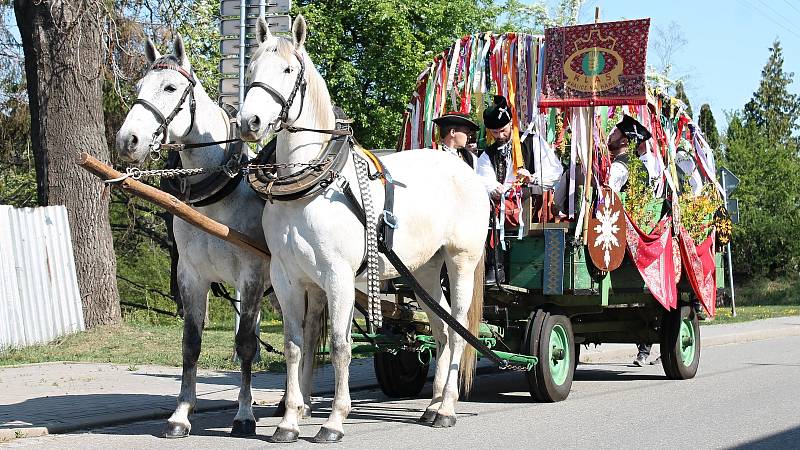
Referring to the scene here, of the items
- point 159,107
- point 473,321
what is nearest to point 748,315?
point 473,321

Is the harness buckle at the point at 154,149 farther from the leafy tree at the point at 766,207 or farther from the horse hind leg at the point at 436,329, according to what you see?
the leafy tree at the point at 766,207

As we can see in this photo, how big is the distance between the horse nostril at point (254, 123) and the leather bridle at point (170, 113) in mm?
856

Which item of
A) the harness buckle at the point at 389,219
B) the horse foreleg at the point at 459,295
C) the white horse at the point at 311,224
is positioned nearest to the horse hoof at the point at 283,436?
the white horse at the point at 311,224

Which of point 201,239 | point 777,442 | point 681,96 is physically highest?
point 681,96

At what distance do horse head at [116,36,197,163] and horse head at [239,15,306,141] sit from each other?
663mm

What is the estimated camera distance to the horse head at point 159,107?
6781mm

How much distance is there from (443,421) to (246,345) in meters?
1.58

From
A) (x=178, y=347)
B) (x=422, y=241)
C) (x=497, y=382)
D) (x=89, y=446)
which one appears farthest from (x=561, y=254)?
(x=178, y=347)

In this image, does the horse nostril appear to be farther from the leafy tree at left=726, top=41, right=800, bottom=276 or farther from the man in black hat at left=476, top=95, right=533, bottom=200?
the leafy tree at left=726, top=41, right=800, bottom=276

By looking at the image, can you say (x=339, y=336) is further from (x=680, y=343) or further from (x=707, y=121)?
(x=707, y=121)

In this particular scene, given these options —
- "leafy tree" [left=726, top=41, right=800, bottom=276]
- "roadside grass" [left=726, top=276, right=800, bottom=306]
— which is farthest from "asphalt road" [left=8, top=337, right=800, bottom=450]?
"leafy tree" [left=726, top=41, right=800, bottom=276]

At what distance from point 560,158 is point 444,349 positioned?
9.44 feet

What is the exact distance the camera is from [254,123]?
6.45 metres

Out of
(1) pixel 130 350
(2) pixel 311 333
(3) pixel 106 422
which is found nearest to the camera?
(2) pixel 311 333
